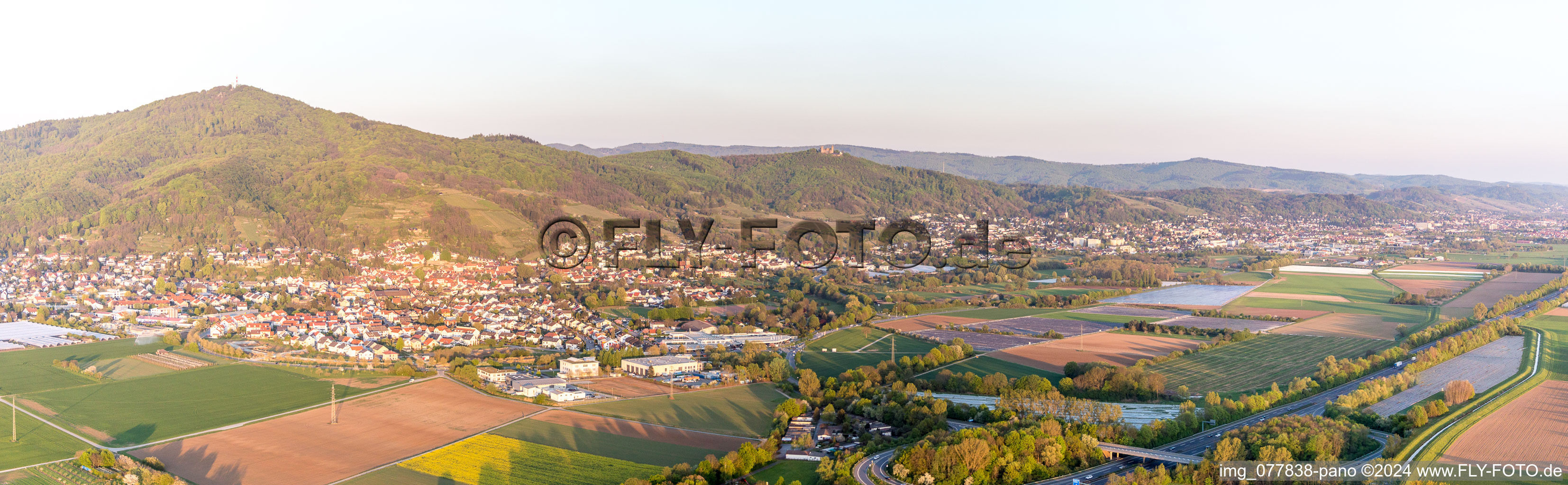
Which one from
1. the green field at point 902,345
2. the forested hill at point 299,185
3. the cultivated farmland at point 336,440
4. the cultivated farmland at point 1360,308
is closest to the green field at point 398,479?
the cultivated farmland at point 336,440

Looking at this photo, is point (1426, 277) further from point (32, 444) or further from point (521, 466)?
point (32, 444)

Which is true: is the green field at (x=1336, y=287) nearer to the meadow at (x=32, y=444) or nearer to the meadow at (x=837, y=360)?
the meadow at (x=837, y=360)

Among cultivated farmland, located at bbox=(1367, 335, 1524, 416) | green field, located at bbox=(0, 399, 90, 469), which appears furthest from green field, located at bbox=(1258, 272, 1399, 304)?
green field, located at bbox=(0, 399, 90, 469)

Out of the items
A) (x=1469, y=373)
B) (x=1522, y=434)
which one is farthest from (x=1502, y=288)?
(x=1522, y=434)

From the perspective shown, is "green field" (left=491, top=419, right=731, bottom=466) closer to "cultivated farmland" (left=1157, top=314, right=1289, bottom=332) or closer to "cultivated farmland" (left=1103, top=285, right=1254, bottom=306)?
"cultivated farmland" (left=1157, top=314, right=1289, bottom=332)

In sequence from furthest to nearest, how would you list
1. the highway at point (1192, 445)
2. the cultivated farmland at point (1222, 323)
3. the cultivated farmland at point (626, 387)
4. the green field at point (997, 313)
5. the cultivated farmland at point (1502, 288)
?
the cultivated farmland at point (1502, 288)
the green field at point (997, 313)
the cultivated farmland at point (1222, 323)
the cultivated farmland at point (626, 387)
the highway at point (1192, 445)

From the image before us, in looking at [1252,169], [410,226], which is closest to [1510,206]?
[1252,169]

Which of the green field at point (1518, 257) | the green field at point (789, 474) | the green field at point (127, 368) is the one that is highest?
the green field at point (1518, 257)
